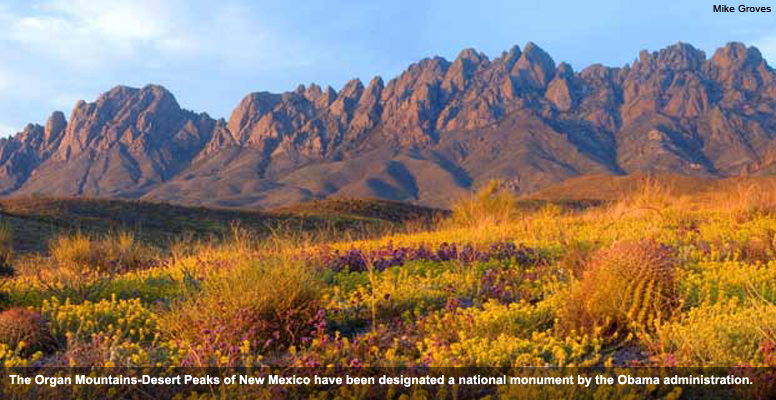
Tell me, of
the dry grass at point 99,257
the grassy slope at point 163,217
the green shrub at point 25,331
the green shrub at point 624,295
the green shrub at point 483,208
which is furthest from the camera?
the grassy slope at point 163,217

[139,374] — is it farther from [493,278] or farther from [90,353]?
[493,278]

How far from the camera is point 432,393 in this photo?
4.30 metres

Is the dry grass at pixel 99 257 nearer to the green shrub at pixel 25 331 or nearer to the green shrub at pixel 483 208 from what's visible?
the green shrub at pixel 25 331

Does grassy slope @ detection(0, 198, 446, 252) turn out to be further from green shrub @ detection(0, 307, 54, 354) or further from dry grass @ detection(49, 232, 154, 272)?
green shrub @ detection(0, 307, 54, 354)

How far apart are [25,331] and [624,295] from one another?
5451 millimetres

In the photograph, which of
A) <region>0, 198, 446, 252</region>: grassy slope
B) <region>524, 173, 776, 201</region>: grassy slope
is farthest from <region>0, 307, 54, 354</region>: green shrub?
<region>524, 173, 776, 201</region>: grassy slope

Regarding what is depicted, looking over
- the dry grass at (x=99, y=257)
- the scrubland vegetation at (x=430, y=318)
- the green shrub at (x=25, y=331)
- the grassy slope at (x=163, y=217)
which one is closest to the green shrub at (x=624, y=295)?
the scrubland vegetation at (x=430, y=318)

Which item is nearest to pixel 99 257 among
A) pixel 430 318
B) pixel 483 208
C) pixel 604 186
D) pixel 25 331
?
pixel 25 331

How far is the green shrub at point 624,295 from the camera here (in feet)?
18.1

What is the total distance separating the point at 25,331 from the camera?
5805mm

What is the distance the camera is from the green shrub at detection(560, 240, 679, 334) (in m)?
5.51

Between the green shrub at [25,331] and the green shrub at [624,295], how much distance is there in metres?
4.79

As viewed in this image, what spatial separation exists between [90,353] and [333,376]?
2105 millimetres

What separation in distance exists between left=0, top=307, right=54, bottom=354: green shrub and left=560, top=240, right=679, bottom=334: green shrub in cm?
479
